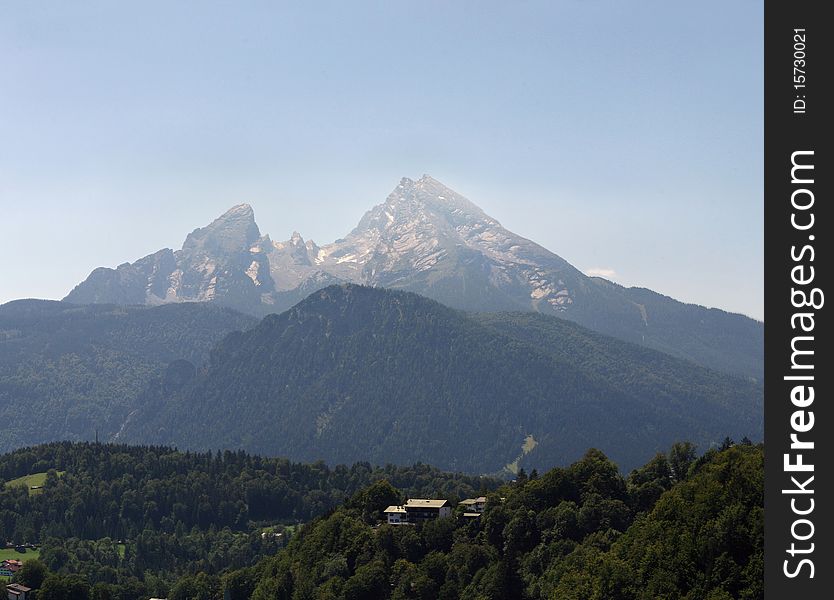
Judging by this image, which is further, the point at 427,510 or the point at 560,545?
Result: the point at 427,510

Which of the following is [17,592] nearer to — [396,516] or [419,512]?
[396,516]

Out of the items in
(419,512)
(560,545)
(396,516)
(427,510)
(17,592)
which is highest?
(427,510)

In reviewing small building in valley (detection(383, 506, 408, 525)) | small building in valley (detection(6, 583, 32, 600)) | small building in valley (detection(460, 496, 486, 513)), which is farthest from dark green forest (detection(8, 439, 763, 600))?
small building in valley (detection(383, 506, 408, 525))

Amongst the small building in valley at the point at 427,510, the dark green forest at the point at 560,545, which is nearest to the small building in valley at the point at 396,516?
the small building in valley at the point at 427,510

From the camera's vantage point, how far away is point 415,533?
14038 centimetres

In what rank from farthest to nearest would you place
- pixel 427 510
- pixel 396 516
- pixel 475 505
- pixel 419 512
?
pixel 475 505, pixel 396 516, pixel 419 512, pixel 427 510

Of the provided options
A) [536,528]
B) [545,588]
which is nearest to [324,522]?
[536,528]

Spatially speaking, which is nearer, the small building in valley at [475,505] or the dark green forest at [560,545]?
the dark green forest at [560,545]

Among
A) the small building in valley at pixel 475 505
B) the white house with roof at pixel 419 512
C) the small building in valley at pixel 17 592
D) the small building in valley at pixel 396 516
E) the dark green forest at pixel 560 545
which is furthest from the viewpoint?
the small building in valley at pixel 17 592

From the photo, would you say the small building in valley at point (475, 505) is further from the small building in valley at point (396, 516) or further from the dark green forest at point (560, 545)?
the small building in valley at point (396, 516)

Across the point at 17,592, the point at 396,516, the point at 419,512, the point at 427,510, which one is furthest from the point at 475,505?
the point at 17,592
